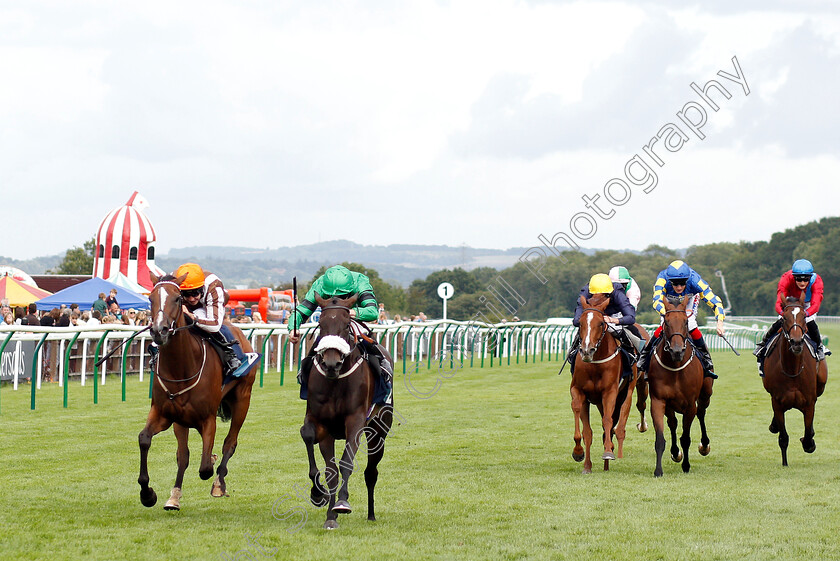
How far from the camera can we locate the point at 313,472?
21.7 ft

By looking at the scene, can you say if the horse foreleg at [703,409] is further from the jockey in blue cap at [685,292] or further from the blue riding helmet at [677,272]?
the blue riding helmet at [677,272]

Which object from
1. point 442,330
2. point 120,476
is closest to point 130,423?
point 120,476

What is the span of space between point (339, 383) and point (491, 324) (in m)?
18.8

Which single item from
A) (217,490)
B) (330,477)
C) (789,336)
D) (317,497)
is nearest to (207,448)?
(217,490)

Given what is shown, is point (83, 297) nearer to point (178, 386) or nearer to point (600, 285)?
point (600, 285)

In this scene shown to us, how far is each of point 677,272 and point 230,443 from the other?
4402 millimetres

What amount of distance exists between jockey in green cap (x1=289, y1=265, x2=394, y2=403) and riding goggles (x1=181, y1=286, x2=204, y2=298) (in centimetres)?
86

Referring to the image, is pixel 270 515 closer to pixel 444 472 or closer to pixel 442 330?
pixel 444 472

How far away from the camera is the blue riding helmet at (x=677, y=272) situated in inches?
376

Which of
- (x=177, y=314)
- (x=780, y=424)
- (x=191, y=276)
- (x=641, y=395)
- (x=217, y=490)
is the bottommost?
(x=217, y=490)

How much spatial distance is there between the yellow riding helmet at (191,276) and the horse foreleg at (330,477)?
1.63 m

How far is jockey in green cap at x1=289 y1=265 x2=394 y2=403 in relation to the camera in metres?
6.59

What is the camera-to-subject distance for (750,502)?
7.34m

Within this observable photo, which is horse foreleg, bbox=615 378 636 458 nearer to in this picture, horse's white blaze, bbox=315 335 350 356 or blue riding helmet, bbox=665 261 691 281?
blue riding helmet, bbox=665 261 691 281
